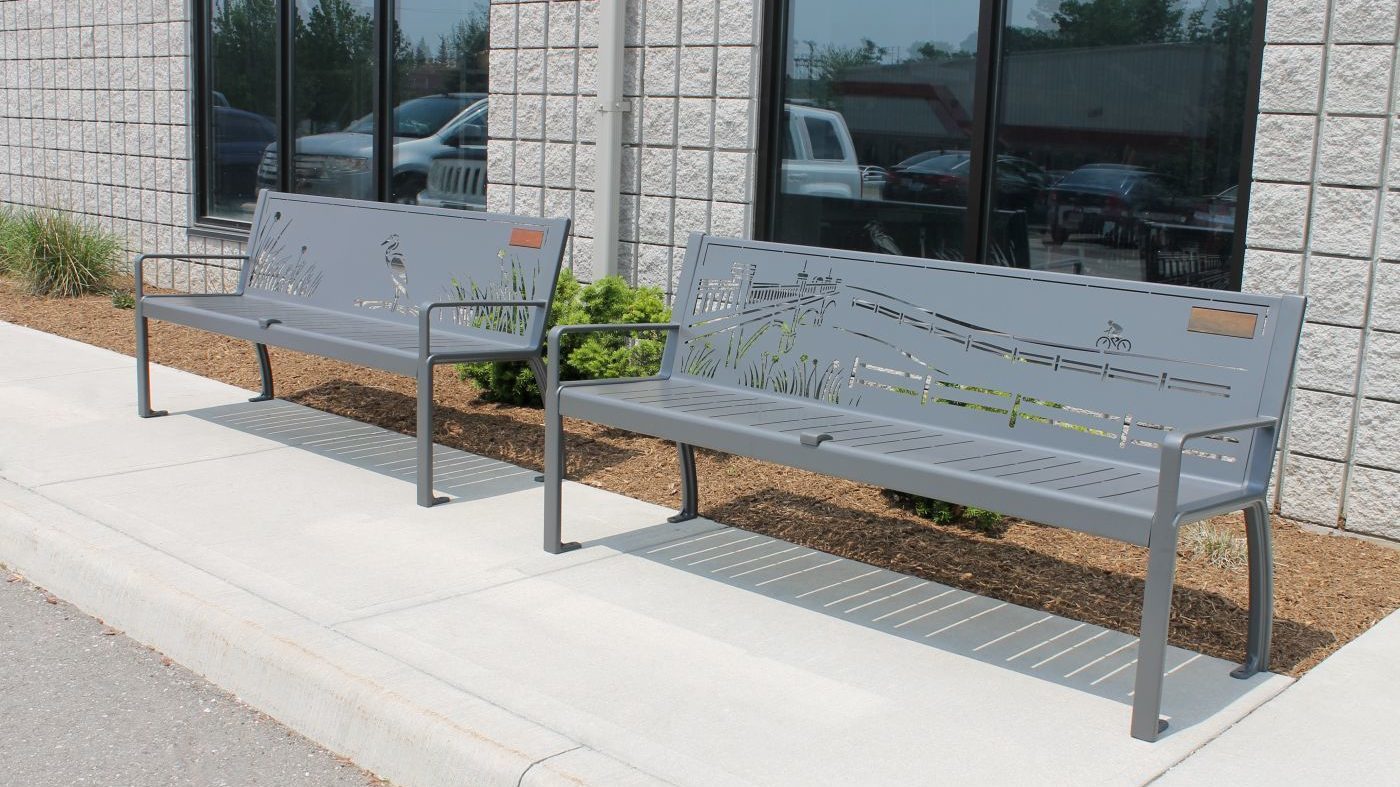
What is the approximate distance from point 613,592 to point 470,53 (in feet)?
18.6

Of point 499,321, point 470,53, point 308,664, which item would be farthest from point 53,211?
point 308,664

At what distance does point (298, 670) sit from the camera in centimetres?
417

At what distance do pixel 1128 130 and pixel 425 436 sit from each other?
3466 millimetres

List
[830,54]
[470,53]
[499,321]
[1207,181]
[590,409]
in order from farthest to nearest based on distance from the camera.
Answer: [470,53]
[830,54]
[499,321]
[1207,181]
[590,409]

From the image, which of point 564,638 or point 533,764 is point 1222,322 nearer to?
point 564,638

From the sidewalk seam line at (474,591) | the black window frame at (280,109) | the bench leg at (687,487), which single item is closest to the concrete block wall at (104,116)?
the black window frame at (280,109)

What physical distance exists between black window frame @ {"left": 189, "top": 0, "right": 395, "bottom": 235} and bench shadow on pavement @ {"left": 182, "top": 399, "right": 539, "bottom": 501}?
2784 millimetres

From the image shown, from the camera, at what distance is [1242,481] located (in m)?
4.23

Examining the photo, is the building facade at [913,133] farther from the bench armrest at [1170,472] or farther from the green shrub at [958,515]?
the bench armrest at [1170,472]

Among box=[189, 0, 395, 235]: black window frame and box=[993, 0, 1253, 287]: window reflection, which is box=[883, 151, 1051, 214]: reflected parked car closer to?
box=[993, 0, 1253, 287]: window reflection

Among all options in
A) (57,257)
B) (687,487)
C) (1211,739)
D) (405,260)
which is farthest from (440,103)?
(1211,739)

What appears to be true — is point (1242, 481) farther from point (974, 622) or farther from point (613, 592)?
point (613, 592)

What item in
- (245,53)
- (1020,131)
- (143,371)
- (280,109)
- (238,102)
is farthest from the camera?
(238,102)

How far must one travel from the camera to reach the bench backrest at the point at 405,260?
6.64 metres
